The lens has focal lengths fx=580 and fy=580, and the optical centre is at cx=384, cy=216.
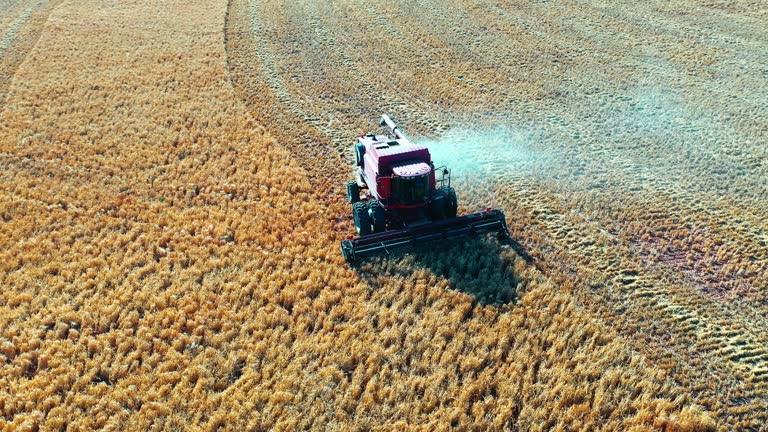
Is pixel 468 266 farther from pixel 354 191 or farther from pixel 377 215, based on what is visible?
pixel 354 191

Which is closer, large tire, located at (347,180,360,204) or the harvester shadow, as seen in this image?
the harvester shadow

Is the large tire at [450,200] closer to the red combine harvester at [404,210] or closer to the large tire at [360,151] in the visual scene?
the red combine harvester at [404,210]

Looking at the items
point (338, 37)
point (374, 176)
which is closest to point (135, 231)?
point (374, 176)

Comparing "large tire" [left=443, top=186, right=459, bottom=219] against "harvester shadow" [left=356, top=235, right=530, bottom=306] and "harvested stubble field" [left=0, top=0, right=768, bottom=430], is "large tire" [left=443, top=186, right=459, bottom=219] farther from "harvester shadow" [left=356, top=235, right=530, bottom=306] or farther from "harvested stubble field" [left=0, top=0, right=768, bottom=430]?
"harvested stubble field" [left=0, top=0, right=768, bottom=430]

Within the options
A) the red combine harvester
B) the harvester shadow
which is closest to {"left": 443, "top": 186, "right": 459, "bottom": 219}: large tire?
the red combine harvester

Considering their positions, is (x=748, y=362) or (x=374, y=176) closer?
(x=748, y=362)

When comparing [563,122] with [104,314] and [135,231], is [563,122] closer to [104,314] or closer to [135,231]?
[135,231]
